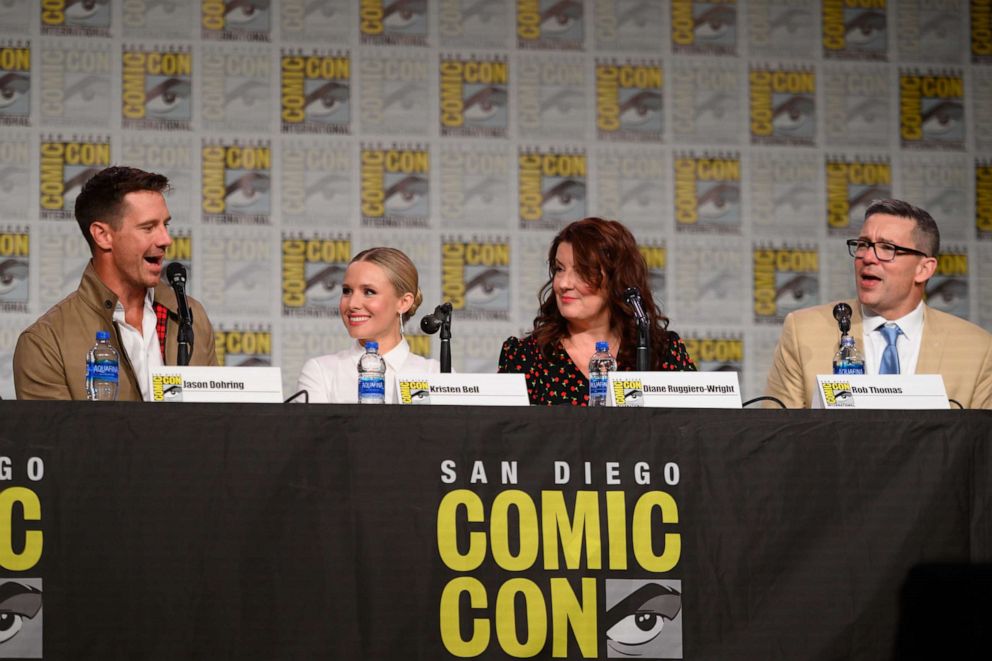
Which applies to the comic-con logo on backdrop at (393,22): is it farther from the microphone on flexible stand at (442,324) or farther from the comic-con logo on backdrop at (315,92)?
the microphone on flexible stand at (442,324)

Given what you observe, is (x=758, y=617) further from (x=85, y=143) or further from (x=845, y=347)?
(x=85, y=143)

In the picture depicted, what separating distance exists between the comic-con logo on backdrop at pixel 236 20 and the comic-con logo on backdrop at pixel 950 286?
2.91m

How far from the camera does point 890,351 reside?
3645 mm

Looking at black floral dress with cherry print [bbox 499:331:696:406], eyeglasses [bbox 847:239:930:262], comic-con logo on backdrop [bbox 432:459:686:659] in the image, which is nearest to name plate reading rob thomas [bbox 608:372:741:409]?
comic-con logo on backdrop [bbox 432:459:686:659]

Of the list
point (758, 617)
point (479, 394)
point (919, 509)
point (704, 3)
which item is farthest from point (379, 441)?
point (704, 3)

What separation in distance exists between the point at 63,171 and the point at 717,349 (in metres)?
2.66

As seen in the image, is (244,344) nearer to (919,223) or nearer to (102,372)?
(102,372)

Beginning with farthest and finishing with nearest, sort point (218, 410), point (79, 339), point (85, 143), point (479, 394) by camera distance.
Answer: point (85, 143) → point (79, 339) → point (479, 394) → point (218, 410)

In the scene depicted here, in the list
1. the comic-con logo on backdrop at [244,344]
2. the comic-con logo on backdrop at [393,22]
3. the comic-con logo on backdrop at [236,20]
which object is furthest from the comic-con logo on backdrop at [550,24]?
the comic-con logo on backdrop at [244,344]

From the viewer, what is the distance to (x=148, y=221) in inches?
142

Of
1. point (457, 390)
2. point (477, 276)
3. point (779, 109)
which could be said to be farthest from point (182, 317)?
point (779, 109)

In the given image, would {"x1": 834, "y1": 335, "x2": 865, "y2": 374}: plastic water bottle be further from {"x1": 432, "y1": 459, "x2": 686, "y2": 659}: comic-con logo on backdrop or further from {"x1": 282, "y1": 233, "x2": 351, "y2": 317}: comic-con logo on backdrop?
{"x1": 282, "y1": 233, "x2": 351, "y2": 317}: comic-con logo on backdrop

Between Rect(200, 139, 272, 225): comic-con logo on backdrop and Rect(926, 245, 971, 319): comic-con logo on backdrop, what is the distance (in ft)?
9.01

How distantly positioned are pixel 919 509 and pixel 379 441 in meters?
1.14
